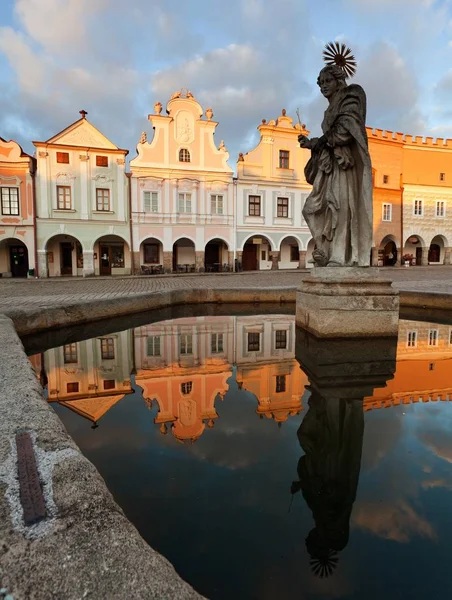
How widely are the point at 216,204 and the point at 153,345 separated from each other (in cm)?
2375

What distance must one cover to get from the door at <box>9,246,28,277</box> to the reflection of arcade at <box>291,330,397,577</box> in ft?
87.9

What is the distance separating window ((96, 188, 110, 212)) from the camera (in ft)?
82.6

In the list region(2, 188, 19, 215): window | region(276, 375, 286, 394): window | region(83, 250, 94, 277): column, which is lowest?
region(276, 375, 286, 394): window

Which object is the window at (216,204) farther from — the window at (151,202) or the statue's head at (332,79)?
the statue's head at (332,79)

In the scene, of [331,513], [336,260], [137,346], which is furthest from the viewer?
[336,260]

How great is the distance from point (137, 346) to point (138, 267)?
22259 mm

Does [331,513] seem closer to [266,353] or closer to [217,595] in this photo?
[217,595]

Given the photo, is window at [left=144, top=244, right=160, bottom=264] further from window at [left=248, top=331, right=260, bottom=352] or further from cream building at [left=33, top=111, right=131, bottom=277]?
window at [left=248, top=331, right=260, bottom=352]

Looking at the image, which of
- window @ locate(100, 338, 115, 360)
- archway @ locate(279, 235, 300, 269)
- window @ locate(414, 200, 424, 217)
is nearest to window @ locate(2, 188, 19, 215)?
archway @ locate(279, 235, 300, 269)

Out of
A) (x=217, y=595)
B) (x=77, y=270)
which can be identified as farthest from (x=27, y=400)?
(x=77, y=270)

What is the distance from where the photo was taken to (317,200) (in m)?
5.49

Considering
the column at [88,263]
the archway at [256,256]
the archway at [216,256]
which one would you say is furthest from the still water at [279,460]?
the archway at [256,256]

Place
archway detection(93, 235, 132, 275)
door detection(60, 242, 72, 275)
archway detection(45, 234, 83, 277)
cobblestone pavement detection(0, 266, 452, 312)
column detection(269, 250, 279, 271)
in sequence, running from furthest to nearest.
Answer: column detection(269, 250, 279, 271)
archway detection(93, 235, 132, 275)
door detection(60, 242, 72, 275)
archway detection(45, 234, 83, 277)
cobblestone pavement detection(0, 266, 452, 312)

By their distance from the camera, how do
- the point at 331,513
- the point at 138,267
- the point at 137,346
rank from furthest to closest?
the point at 138,267 < the point at 137,346 < the point at 331,513
